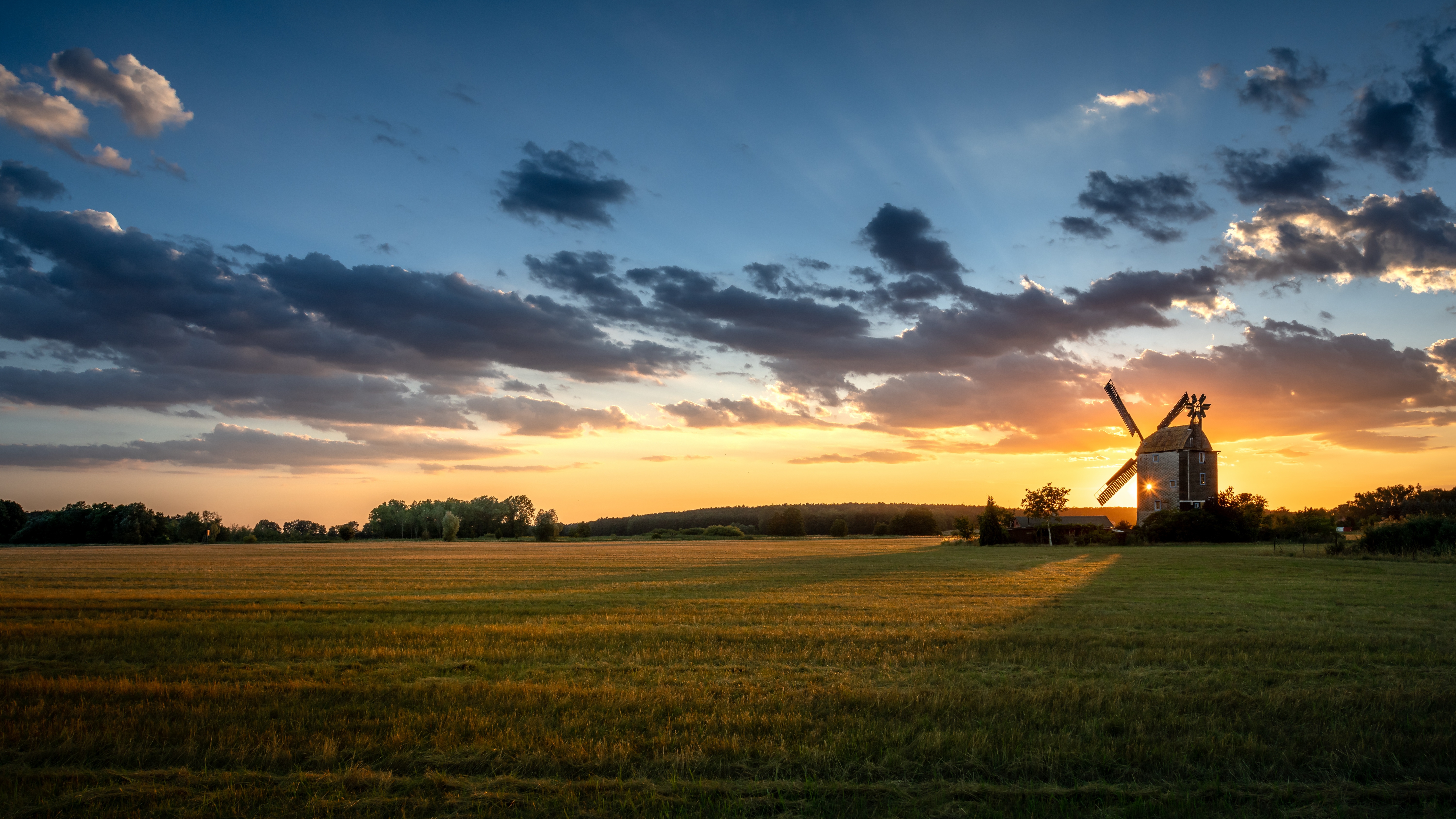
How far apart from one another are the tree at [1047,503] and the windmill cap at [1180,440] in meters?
17.2

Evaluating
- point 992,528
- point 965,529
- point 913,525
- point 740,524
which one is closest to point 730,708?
point 992,528

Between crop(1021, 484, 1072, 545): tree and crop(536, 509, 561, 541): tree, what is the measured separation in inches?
3241

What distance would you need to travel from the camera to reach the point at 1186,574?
3166 centimetres

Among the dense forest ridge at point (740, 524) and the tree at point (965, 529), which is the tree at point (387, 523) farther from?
the tree at point (965, 529)

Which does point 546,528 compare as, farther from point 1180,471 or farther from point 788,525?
point 1180,471

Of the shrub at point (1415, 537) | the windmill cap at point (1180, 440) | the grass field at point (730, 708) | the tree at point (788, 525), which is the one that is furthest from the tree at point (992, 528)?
the tree at point (788, 525)

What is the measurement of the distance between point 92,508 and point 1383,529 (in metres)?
152

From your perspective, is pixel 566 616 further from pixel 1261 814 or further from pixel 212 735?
pixel 1261 814

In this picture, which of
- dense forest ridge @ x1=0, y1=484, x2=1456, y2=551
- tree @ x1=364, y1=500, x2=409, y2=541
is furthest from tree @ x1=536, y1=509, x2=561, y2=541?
tree @ x1=364, y1=500, x2=409, y2=541

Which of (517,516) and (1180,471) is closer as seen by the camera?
(1180,471)

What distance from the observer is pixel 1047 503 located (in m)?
82.2

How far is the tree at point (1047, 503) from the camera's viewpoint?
A: 82.3 metres

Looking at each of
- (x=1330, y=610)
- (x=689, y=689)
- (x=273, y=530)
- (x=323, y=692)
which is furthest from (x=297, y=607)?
(x=273, y=530)

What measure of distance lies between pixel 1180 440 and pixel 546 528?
10070 centimetres
